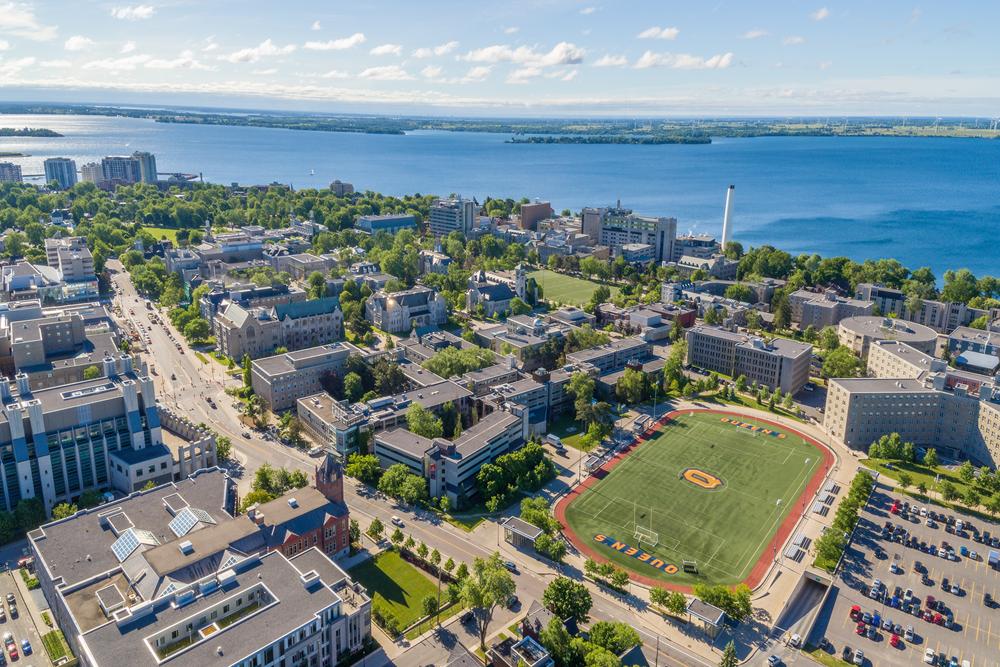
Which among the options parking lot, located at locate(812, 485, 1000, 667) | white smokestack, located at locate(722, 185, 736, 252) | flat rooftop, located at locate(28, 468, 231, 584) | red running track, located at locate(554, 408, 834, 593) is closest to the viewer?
flat rooftop, located at locate(28, 468, 231, 584)

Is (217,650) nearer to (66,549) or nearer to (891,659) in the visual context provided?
(66,549)

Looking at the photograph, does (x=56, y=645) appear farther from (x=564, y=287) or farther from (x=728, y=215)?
(x=728, y=215)

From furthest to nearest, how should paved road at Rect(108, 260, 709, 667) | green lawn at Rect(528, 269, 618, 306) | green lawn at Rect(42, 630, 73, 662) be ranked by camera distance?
1. green lawn at Rect(528, 269, 618, 306)
2. paved road at Rect(108, 260, 709, 667)
3. green lawn at Rect(42, 630, 73, 662)

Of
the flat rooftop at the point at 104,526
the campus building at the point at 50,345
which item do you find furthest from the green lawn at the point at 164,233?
the flat rooftop at the point at 104,526

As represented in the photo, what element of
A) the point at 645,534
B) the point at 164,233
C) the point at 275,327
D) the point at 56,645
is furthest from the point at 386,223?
the point at 56,645

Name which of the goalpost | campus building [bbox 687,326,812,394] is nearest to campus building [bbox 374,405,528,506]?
the goalpost

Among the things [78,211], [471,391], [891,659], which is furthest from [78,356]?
[78,211]

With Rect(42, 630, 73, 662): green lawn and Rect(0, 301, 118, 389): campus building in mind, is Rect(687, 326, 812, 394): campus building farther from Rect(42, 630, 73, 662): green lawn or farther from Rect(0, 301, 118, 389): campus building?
Rect(42, 630, 73, 662): green lawn
